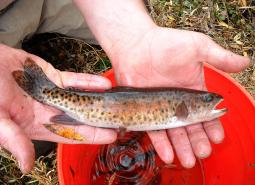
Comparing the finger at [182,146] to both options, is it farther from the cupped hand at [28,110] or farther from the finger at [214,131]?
the cupped hand at [28,110]

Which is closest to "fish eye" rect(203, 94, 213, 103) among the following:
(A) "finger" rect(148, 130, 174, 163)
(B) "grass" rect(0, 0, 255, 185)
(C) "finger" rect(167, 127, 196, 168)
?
(C) "finger" rect(167, 127, 196, 168)

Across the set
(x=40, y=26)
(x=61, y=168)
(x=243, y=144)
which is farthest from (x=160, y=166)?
(x=40, y=26)

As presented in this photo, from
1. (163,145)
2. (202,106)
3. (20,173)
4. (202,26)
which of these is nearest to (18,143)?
(163,145)

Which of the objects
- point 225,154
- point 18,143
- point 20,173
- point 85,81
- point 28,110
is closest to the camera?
point 18,143

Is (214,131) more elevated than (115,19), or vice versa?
(115,19)

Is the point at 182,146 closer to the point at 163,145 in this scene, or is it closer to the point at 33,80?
the point at 163,145

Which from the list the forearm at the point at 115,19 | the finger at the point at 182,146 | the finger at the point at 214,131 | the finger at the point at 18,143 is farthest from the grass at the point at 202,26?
the finger at the point at 18,143
